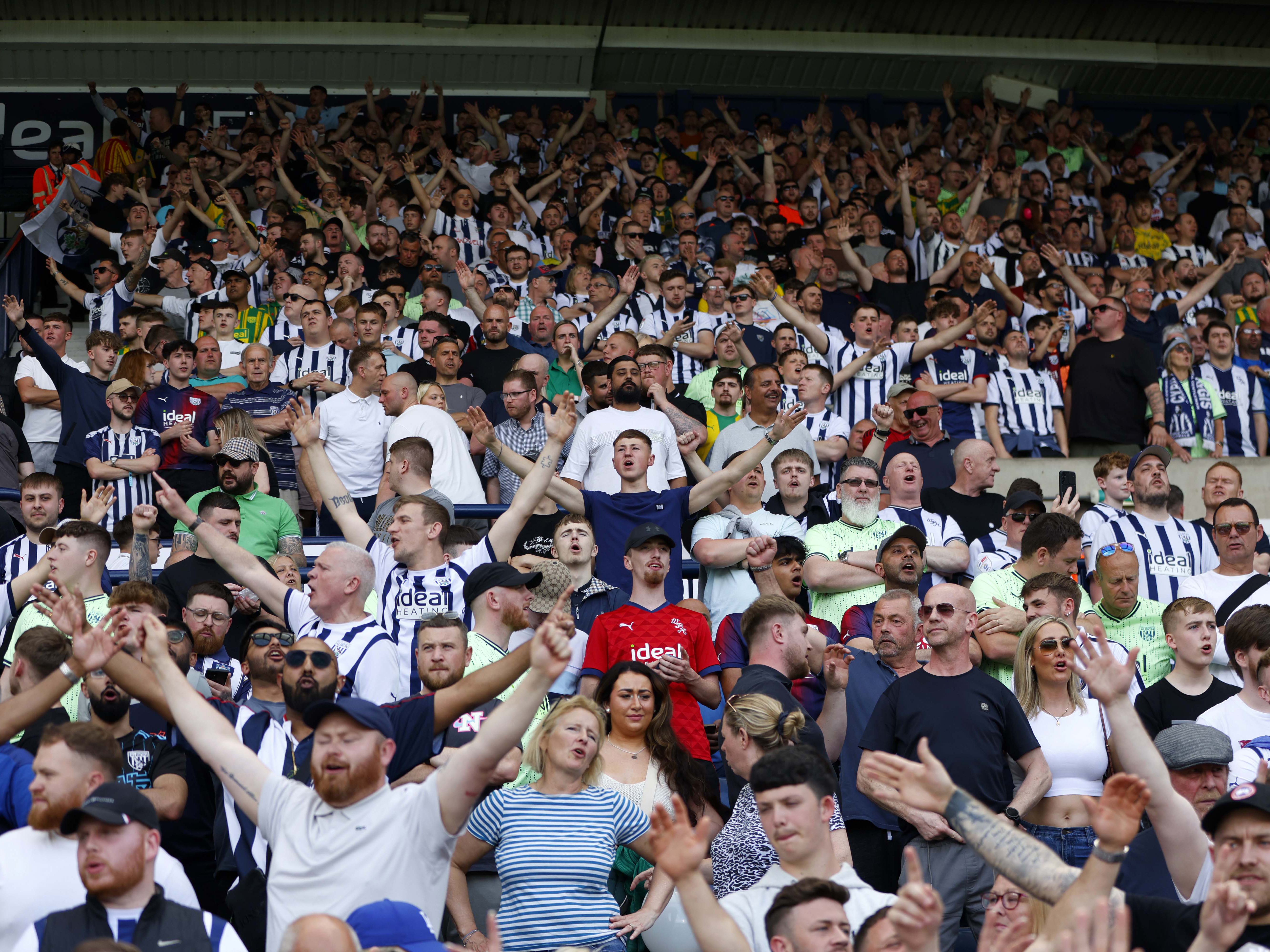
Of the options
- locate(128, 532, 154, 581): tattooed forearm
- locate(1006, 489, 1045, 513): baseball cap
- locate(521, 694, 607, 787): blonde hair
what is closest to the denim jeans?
locate(521, 694, 607, 787): blonde hair

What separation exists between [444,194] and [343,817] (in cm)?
1083

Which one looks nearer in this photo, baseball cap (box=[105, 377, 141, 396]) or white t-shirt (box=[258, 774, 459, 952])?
white t-shirt (box=[258, 774, 459, 952])

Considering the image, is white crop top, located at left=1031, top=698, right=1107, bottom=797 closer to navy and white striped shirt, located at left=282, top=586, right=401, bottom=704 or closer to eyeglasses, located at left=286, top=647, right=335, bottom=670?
navy and white striped shirt, located at left=282, top=586, right=401, bottom=704

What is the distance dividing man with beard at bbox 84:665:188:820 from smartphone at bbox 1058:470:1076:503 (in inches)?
198

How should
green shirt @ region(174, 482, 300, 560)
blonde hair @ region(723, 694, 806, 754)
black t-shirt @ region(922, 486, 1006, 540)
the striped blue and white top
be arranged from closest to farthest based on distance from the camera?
the striped blue and white top < blonde hair @ region(723, 694, 806, 754) < green shirt @ region(174, 482, 300, 560) < black t-shirt @ region(922, 486, 1006, 540)

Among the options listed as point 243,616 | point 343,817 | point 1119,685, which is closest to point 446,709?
point 343,817

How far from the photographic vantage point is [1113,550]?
7.10 metres

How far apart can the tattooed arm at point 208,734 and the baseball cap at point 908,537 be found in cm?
358

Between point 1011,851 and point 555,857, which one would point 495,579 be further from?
point 1011,851

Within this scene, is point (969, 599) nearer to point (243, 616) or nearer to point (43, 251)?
point (243, 616)

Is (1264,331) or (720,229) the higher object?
(720,229)

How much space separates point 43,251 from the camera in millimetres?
13227

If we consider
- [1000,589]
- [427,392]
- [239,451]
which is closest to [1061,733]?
[1000,589]

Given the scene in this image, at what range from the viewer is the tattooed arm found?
4465 mm
